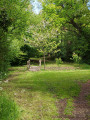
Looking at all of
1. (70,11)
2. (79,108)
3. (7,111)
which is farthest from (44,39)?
(7,111)

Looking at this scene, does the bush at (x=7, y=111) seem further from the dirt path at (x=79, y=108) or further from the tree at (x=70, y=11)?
the tree at (x=70, y=11)

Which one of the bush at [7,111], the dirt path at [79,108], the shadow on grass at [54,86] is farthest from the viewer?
the shadow on grass at [54,86]

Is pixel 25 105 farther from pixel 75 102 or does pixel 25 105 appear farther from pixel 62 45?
pixel 62 45

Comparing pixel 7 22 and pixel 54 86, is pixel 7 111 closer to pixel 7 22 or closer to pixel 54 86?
pixel 54 86

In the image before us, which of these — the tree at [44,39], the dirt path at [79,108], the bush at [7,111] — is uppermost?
the tree at [44,39]

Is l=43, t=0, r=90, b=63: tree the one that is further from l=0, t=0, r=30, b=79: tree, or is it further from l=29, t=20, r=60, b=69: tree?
l=0, t=0, r=30, b=79: tree

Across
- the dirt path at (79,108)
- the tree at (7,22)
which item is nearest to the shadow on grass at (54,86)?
the dirt path at (79,108)

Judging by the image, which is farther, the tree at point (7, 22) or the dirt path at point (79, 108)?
the tree at point (7, 22)

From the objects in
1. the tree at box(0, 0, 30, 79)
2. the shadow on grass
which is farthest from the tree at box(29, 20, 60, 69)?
the shadow on grass

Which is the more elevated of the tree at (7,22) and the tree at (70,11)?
the tree at (70,11)

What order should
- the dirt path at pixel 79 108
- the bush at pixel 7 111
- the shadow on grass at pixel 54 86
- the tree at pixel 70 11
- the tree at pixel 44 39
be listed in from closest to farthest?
the bush at pixel 7 111 < the dirt path at pixel 79 108 < the shadow on grass at pixel 54 86 < the tree at pixel 70 11 < the tree at pixel 44 39

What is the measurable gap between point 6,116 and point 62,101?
276cm

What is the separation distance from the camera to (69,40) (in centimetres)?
2680

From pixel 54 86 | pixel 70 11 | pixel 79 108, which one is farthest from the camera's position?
pixel 70 11
